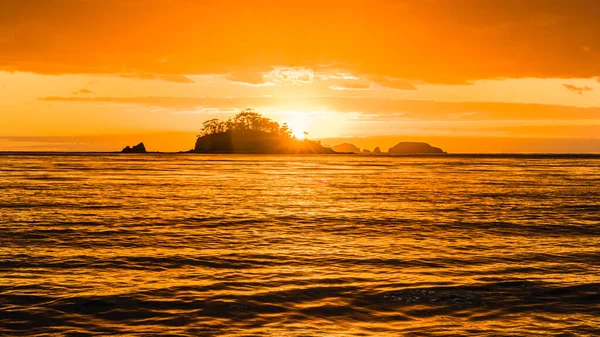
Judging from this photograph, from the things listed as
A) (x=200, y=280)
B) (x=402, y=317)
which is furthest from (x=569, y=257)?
(x=200, y=280)

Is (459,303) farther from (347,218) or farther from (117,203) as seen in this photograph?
(117,203)

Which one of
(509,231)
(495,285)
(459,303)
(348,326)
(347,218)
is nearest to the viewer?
(348,326)

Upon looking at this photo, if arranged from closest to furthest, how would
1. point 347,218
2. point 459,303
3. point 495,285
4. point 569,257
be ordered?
point 459,303, point 495,285, point 569,257, point 347,218

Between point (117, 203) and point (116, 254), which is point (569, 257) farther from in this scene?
point (117, 203)

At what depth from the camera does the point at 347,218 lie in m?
36.4

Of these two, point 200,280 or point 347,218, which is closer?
point 200,280

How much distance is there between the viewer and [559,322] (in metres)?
14.0

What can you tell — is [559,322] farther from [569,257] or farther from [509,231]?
[509,231]

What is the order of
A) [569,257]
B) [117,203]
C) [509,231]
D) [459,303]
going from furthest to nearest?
[117,203] < [509,231] < [569,257] < [459,303]

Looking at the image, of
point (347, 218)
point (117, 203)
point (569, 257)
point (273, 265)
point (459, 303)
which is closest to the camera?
point (459, 303)

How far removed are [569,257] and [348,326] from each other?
13.0 metres

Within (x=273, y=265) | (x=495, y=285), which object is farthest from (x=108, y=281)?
(x=495, y=285)

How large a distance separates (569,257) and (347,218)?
15848 mm

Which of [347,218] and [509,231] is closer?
[509,231]
